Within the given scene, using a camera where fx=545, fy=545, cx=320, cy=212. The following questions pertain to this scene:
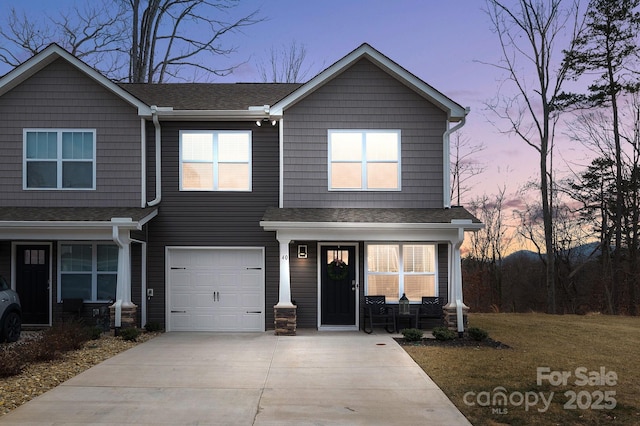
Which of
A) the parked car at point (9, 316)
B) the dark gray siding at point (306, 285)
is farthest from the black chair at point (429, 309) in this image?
the parked car at point (9, 316)

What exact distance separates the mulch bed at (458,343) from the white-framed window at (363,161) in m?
3.79

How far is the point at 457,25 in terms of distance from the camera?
19.9 metres

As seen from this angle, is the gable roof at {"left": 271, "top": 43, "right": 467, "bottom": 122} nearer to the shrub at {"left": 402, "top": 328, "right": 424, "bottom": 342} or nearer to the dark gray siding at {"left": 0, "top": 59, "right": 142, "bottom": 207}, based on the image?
the dark gray siding at {"left": 0, "top": 59, "right": 142, "bottom": 207}

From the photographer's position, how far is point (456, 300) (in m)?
12.5

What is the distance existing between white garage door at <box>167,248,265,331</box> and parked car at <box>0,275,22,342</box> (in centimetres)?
334

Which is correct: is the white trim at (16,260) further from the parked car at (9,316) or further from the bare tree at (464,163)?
the bare tree at (464,163)

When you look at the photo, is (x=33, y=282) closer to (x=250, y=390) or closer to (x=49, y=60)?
(x=49, y=60)

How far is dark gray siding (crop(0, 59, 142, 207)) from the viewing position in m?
13.3

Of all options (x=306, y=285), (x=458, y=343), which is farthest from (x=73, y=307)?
(x=458, y=343)

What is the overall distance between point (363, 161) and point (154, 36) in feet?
52.4

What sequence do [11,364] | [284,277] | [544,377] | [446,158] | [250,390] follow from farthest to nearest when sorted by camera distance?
[446,158], [284,277], [544,377], [11,364], [250,390]

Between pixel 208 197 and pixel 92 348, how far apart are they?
4480mm

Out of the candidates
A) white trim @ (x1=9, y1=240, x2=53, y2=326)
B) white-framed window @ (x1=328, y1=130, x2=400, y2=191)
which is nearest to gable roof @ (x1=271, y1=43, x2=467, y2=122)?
white-framed window @ (x1=328, y1=130, x2=400, y2=191)

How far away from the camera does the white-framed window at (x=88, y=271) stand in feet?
44.3
